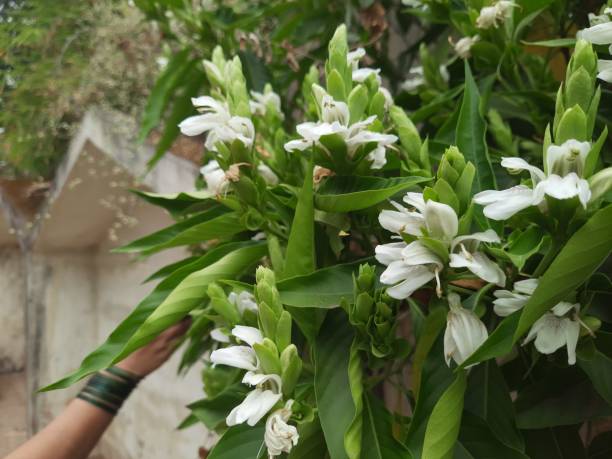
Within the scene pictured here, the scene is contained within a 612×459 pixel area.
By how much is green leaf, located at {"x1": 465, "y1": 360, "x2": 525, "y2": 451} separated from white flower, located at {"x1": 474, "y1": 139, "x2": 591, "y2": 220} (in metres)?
0.14

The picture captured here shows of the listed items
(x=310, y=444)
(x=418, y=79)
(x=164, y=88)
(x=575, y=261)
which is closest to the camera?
(x=575, y=261)

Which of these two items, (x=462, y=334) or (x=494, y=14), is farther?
(x=494, y=14)

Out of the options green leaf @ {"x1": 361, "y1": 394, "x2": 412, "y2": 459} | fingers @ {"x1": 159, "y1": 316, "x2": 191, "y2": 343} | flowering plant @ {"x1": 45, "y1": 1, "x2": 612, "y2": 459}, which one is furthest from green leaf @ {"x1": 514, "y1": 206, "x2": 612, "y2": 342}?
fingers @ {"x1": 159, "y1": 316, "x2": 191, "y2": 343}

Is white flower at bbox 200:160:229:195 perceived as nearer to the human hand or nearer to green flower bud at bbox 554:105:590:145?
green flower bud at bbox 554:105:590:145

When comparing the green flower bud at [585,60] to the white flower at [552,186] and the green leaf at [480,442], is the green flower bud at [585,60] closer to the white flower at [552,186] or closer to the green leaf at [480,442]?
the white flower at [552,186]

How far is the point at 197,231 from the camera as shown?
0.44m

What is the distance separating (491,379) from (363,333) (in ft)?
0.30

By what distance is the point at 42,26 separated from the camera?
137 cm

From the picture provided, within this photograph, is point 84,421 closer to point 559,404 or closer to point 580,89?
point 559,404

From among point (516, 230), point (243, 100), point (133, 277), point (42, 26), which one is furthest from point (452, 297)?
point (133, 277)

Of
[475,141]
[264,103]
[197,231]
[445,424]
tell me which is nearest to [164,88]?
[264,103]

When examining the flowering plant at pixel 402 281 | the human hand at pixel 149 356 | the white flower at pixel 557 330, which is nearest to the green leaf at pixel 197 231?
the flowering plant at pixel 402 281

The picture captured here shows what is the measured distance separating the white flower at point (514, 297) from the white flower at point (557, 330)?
14mm

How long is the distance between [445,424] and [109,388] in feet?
2.11
